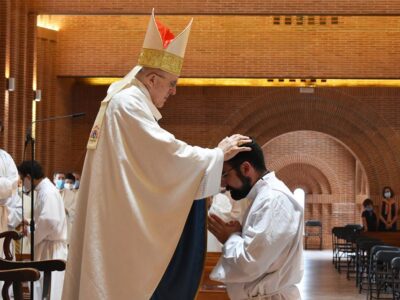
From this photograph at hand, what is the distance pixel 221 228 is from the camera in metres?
5.06

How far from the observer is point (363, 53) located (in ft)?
81.1

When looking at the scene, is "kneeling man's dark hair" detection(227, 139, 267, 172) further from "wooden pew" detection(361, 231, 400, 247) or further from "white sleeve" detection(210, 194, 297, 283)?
"wooden pew" detection(361, 231, 400, 247)

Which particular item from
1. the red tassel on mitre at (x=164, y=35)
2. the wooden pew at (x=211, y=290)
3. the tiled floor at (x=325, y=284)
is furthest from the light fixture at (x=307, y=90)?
the red tassel on mitre at (x=164, y=35)

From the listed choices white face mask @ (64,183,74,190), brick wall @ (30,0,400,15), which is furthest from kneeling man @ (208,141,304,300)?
brick wall @ (30,0,400,15)

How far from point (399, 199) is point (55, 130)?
1059 cm

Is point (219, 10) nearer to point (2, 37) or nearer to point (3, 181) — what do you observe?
point (2, 37)

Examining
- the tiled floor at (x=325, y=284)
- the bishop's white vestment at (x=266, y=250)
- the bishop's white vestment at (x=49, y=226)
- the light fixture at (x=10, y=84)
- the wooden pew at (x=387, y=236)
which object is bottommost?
the tiled floor at (x=325, y=284)

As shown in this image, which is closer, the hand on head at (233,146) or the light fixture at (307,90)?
the hand on head at (233,146)

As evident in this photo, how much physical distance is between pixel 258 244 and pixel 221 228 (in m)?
0.31

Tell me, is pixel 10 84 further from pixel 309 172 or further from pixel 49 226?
pixel 309 172

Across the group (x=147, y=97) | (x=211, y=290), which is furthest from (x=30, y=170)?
(x=147, y=97)

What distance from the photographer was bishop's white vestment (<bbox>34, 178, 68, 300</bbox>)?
39.3ft

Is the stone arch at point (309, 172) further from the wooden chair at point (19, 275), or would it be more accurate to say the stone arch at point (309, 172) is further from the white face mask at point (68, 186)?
the wooden chair at point (19, 275)

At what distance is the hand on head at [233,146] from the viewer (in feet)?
15.8
